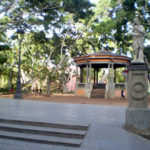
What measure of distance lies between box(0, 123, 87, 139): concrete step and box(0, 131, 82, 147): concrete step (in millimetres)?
166

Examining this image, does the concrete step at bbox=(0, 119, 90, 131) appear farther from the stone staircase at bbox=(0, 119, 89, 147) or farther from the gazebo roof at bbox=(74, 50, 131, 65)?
the gazebo roof at bbox=(74, 50, 131, 65)

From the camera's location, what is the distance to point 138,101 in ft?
19.8

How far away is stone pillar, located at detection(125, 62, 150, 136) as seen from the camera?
19.2 ft

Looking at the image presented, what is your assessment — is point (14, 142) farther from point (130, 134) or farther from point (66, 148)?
point (130, 134)

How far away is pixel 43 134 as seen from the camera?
19.0 ft

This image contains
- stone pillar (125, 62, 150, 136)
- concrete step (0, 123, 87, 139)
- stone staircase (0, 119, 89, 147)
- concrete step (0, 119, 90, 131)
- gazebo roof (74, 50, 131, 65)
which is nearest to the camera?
stone staircase (0, 119, 89, 147)

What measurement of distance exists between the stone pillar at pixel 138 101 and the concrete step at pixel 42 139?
73.2 inches

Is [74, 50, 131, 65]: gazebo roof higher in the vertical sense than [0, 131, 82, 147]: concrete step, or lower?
higher

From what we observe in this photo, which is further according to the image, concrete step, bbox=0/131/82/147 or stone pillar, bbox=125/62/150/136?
stone pillar, bbox=125/62/150/136

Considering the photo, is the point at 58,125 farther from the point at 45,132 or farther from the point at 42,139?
the point at 42,139

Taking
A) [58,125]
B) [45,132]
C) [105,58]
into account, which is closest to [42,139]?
[45,132]

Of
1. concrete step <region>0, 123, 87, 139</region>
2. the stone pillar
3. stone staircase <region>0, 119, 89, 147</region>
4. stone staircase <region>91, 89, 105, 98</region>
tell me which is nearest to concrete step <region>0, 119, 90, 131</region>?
stone staircase <region>0, 119, 89, 147</region>

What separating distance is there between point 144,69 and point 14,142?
4533mm

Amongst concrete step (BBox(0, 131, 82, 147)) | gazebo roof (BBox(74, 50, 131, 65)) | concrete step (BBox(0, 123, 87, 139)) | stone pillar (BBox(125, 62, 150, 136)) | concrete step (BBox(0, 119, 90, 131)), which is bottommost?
concrete step (BBox(0, 131, 82, 147))
